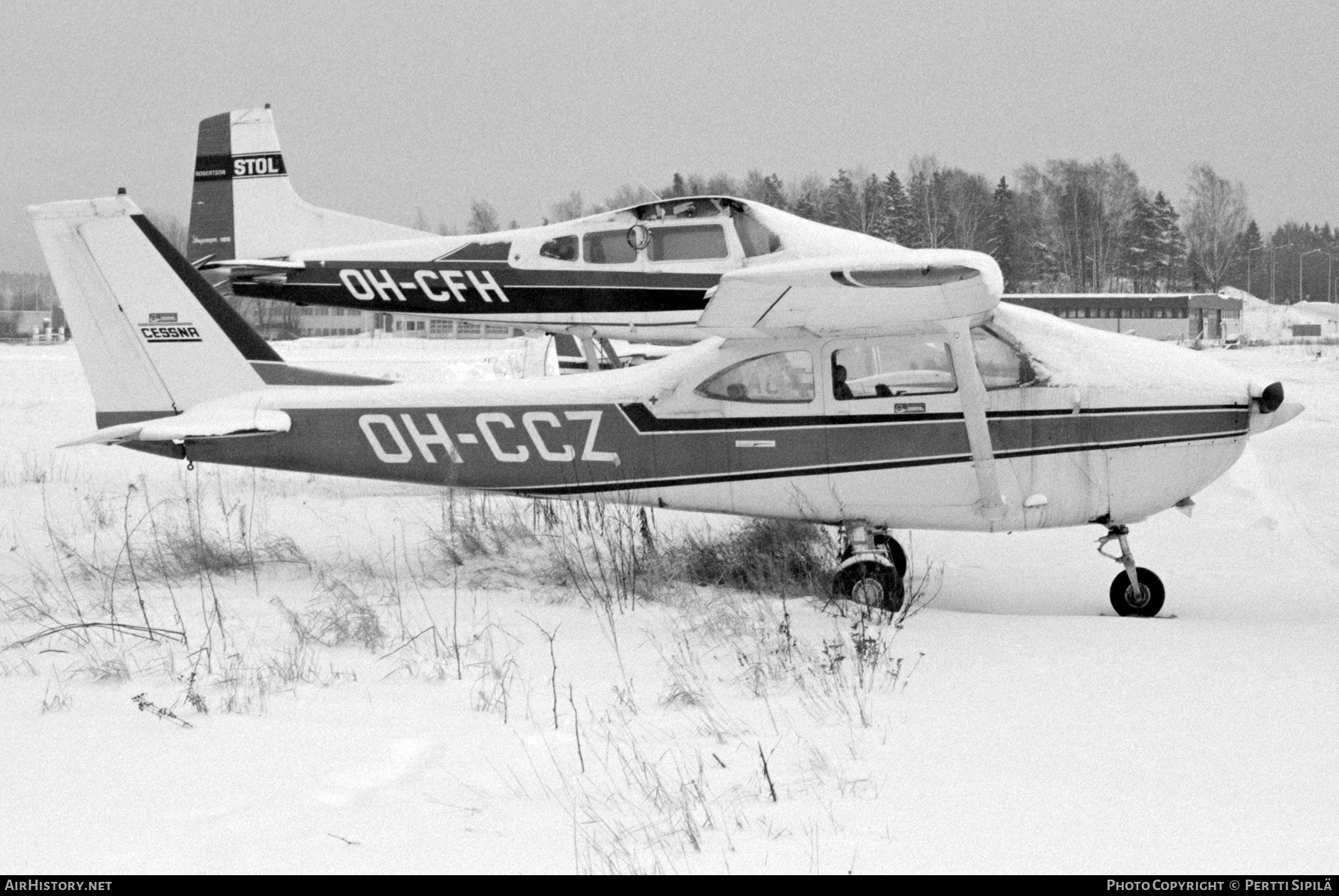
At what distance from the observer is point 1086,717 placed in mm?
4406

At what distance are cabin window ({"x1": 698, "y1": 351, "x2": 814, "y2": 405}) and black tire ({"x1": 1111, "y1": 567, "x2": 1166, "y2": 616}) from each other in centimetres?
218

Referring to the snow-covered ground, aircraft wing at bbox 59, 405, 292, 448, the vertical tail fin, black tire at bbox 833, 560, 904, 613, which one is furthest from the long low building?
aircraft wing at bbox 59, 405, 292, 448

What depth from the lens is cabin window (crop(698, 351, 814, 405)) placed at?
706cm

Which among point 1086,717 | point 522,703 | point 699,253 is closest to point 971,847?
point 1086,717

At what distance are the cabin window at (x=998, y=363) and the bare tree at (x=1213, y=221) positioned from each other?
7821 centimetres

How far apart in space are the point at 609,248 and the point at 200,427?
14.6 feet

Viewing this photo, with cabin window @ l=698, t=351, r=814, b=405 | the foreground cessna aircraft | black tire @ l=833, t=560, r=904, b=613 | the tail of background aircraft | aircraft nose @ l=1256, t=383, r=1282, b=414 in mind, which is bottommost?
black tire @ l=833, t=560, r=904, b=613

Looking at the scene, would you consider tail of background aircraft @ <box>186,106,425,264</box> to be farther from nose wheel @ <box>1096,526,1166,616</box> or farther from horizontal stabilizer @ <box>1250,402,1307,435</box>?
horizontal stabilizer @ <box>1250,402,1307,435</box>

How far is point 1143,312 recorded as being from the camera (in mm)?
54594

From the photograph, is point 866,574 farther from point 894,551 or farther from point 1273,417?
point 1273,417

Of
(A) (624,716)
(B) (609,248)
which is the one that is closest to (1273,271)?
(B) (609,248)

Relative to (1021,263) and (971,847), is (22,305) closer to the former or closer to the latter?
(1021,263)

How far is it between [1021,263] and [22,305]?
151964mm

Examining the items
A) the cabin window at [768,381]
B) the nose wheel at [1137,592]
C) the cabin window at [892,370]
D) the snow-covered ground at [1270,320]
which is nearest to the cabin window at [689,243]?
the cabin window at [768,381]
